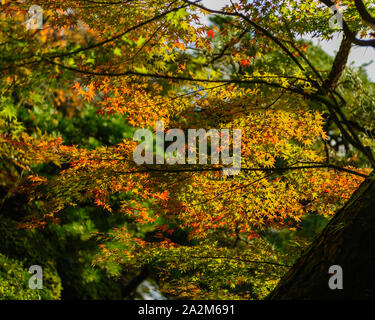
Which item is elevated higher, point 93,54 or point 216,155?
point 93,54

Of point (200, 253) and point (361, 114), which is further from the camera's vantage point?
point (361, 114)

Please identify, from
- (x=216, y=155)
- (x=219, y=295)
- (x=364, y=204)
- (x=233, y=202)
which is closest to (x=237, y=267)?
(x=219, y=295)

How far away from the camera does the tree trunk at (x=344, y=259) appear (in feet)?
6.43

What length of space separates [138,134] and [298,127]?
219 cm

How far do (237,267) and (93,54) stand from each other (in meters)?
2.47

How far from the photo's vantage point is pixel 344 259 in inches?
80.4

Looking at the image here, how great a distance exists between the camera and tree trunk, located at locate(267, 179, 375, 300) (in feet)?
6.43

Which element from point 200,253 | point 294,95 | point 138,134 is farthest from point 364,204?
point 138,134

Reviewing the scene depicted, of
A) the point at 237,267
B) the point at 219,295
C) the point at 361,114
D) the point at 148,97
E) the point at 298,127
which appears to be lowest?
the point at 219,295

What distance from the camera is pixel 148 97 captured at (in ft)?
11.3

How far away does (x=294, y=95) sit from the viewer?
282 cm

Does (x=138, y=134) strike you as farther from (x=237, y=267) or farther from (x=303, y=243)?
(x=303, y=243)
